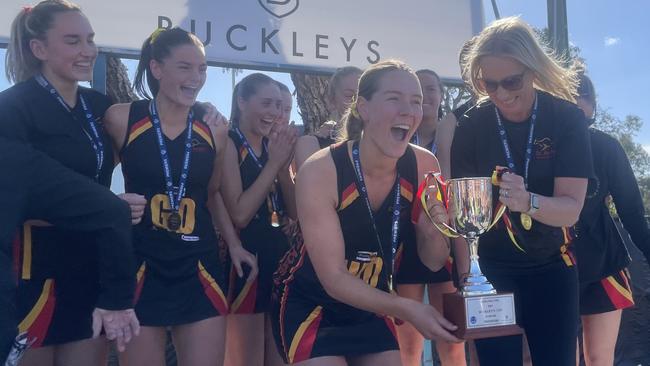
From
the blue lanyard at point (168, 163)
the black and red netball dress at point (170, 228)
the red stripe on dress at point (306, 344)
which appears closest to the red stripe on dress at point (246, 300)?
the black and red netball dress at point (170, 228)

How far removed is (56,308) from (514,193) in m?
1.92

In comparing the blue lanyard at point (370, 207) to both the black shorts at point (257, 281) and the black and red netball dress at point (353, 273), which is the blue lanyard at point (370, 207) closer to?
the black and red netball dress at point (353, 273)

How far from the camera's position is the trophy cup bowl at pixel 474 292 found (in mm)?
2193

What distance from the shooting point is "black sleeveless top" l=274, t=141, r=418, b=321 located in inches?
105

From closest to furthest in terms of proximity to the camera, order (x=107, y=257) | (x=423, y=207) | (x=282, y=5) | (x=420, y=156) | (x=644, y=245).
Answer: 1. (x=107, y=257)
2. (x=423, y=207)
3. (x=420, y=156)
4. (x=644, y=245)
5. (x=282, y=5)

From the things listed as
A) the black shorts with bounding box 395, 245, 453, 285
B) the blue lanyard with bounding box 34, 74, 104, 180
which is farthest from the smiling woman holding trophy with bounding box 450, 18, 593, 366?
the blue lanyard with bounding box 34, 74, 104, 180

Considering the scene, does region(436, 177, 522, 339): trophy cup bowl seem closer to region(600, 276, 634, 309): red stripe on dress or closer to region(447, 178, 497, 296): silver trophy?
region(447, 178, 497, 296): silver trophy

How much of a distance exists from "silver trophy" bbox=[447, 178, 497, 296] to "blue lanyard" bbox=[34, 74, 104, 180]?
1.54m

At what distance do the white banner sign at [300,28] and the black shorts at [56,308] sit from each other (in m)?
1.98

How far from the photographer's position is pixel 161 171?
2918 mm

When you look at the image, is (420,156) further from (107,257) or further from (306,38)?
(306,38)

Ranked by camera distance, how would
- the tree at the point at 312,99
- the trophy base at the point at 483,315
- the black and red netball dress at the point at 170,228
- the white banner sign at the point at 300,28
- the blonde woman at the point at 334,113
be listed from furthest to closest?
the tree at the point at 312,99, the white banner sign at the point at 300,28, the blonde woman at the point at 334,113, the black and red netball dress at the point at 170,228, the trophy base at the point at 483,315

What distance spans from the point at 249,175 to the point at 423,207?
4.32 feet

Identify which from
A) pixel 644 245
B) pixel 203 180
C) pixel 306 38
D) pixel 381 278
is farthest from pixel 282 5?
pixel 644 245
